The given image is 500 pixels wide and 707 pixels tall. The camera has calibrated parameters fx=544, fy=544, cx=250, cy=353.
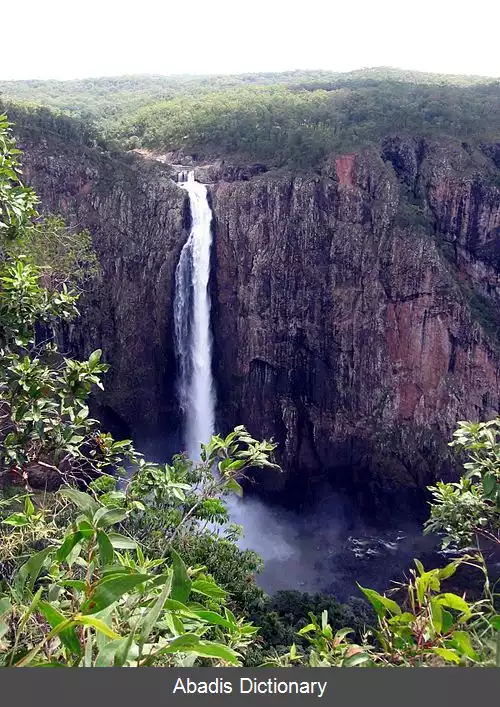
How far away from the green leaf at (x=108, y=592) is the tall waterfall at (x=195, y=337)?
61.4 ft

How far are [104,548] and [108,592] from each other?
26 cm

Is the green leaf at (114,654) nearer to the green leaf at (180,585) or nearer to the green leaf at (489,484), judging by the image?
the green leaf at (180,585)

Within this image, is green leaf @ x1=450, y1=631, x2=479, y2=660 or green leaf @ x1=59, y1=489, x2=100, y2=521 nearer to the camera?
green leaf @ x1=450, y1=631, x2=479, y2=660

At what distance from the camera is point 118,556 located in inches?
92.8

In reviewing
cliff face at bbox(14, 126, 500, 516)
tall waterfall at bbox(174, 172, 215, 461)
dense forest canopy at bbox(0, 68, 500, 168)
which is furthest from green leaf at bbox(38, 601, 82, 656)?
dense forest canopy at bbox(0, 68, 500, 168)

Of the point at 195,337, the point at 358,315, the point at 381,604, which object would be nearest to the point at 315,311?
the point at 358,315

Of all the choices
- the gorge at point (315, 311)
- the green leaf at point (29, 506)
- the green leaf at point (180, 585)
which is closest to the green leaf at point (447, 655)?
the green leaf at point (180, 585)

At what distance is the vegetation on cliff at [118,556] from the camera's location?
163 centimetres

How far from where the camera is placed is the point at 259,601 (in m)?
10.1

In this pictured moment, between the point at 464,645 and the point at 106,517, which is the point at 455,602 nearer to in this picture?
the point at 464,645

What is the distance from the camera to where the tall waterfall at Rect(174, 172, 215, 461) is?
66.7ft

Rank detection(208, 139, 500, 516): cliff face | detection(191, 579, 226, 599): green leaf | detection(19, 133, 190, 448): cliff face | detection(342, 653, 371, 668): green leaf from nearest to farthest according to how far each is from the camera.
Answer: detection(342, 653, 371, 668): green leaf → detection(191, 579, 226, 599): green leaf → detection(208, 139, 500, 516): cliff face → detection(19, 133, 190, 448): cliff face

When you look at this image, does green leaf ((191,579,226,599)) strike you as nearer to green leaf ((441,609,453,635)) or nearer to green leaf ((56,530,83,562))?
green leaf ((56,530,83,562))

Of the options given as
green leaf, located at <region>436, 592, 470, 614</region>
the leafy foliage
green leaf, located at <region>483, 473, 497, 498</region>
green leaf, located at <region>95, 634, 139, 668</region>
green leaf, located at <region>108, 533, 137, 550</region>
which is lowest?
the leafy foliage
